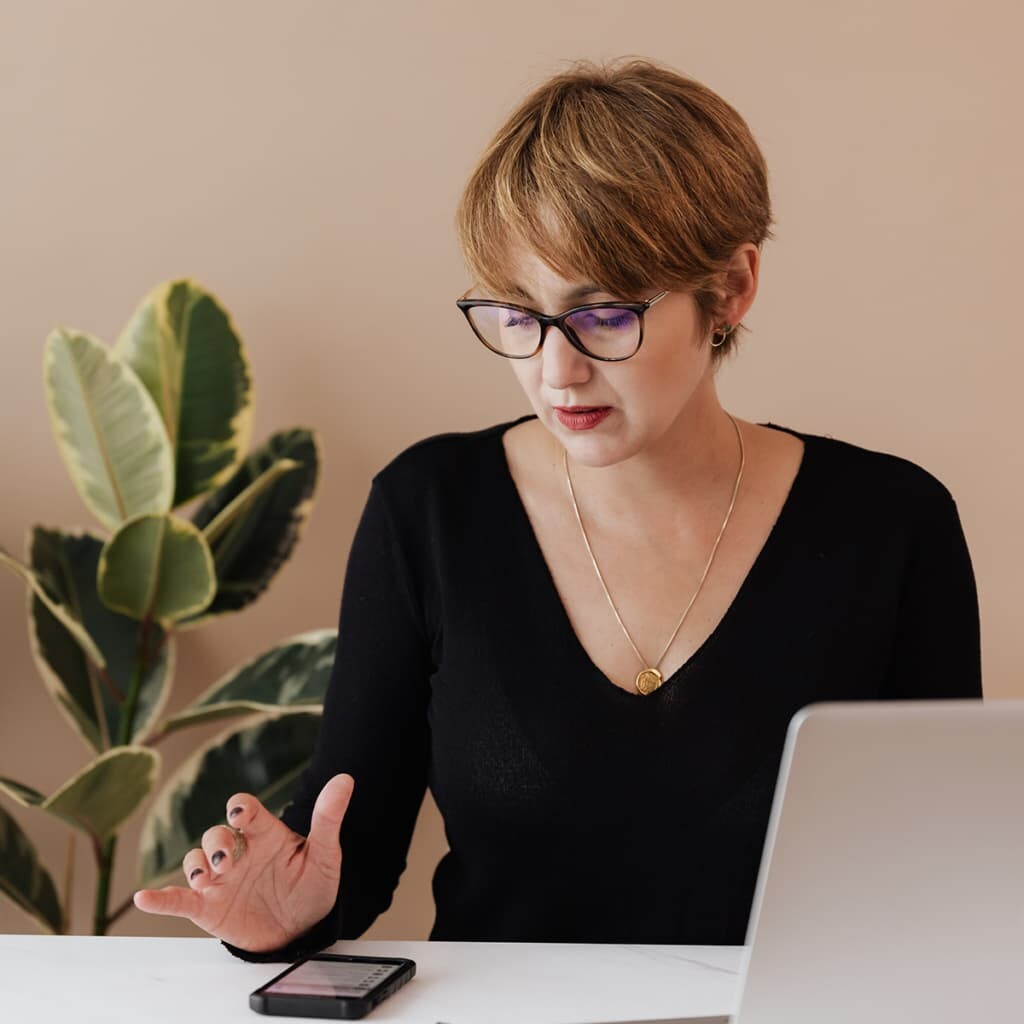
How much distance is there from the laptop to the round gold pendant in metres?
0.54

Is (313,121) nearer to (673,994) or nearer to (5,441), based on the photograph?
(5,441)

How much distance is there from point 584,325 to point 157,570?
90cm

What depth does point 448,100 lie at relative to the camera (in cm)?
221

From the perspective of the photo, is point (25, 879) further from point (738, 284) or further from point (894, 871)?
point (894, 871)

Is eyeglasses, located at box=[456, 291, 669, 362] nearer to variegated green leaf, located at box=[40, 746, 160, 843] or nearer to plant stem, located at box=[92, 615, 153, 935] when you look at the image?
variegated green leaf, located at box=[40, 746, 160, 843]

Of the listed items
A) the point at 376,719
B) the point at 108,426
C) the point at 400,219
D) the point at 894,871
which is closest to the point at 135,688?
the point at 108,426

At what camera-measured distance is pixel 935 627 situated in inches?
56.5

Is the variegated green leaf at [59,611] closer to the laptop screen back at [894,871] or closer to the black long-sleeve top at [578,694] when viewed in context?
the black long-sleeve top at [578,694]

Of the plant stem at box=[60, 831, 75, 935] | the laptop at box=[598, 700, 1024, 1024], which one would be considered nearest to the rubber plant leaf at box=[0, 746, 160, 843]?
the plant stem at box=[60, 831, 75, 935]

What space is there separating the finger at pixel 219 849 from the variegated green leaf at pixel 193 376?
37.2 inches

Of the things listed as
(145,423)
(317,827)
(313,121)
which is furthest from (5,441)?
(317,827)

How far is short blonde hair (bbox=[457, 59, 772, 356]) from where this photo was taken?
1.21m

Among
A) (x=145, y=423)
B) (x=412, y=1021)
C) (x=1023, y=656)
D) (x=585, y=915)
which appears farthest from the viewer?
(x=1023, y=656)

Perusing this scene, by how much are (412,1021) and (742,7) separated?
1802 mm
